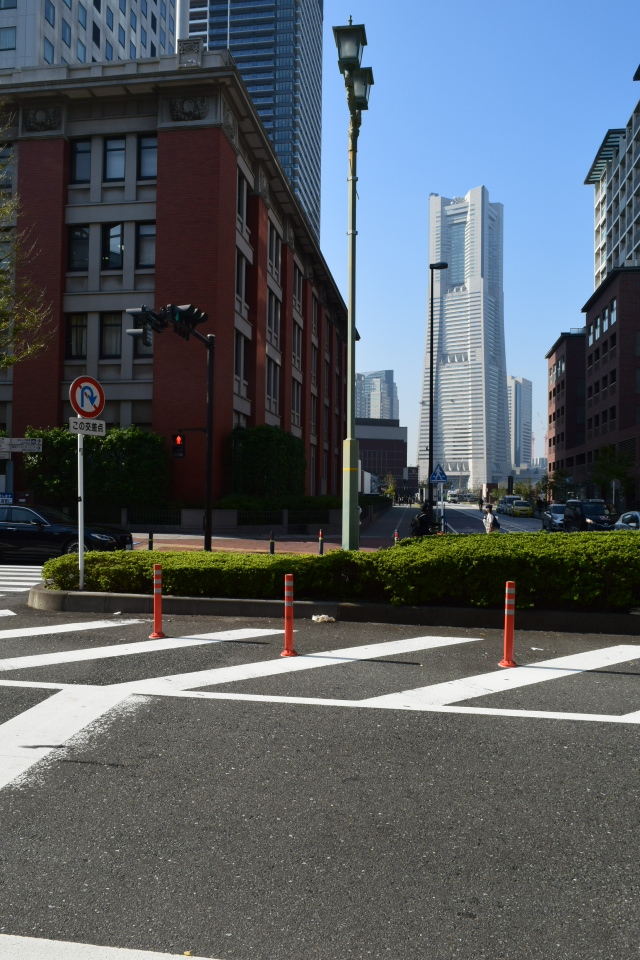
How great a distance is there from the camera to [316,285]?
59.8 meters

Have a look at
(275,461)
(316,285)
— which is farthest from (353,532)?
(316,285)

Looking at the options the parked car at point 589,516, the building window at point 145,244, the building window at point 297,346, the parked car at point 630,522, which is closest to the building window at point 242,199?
the building window at point 145,244

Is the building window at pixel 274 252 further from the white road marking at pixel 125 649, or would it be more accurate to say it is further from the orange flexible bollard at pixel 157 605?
the orange flexible bollard at pixel 157 605

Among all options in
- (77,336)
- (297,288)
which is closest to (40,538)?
(77,336)

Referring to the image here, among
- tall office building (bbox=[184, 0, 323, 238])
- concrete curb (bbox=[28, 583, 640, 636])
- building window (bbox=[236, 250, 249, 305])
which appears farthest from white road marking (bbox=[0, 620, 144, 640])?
tall office building (bbox=[184, 0, 323, 238])

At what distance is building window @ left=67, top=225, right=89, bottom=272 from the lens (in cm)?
3575

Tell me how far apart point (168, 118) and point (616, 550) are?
103ft

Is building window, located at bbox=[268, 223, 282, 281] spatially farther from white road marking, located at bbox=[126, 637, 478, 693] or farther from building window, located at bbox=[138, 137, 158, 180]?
white road marking, located at bbox=[126, 637, 478, 693]

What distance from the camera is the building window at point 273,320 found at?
1731 inches

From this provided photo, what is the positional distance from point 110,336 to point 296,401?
18.9 m

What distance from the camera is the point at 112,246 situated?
3553 centimetres

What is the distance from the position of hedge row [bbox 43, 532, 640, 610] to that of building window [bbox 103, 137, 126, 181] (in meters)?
28.6

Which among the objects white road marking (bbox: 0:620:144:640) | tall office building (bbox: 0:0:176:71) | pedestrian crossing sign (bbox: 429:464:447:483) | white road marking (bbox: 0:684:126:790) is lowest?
white road marking (bbox: 0:684:126:790)

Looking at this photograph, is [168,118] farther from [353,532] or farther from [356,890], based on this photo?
[356,890]
